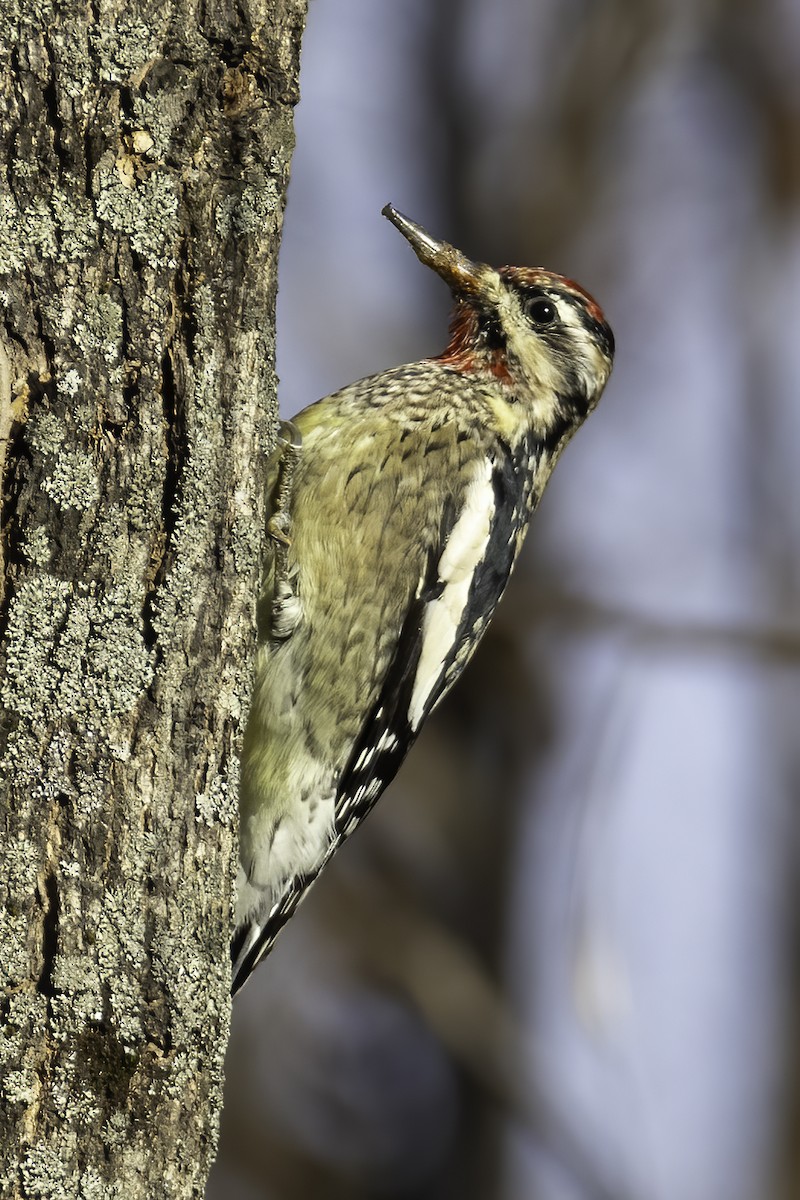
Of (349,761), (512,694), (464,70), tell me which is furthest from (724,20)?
(349,761)

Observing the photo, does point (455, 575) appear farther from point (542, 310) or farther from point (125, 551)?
point (125, 551)

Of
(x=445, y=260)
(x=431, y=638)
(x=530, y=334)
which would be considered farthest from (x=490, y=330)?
(x=431, y=638)

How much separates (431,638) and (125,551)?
47.9 inches

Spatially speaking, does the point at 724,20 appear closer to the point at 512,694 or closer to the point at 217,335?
the point at 512,694

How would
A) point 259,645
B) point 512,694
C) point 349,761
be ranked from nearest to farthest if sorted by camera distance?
1. point 259,645
2. point 349,761
3. point 512,694

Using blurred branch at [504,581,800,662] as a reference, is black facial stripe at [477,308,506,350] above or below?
above

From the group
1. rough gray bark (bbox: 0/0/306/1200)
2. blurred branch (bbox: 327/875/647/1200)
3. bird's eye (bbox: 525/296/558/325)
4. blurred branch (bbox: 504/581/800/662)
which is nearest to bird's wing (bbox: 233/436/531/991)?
bird's eye (bbox: 525/296/558/325)

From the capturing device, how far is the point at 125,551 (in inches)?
83.0

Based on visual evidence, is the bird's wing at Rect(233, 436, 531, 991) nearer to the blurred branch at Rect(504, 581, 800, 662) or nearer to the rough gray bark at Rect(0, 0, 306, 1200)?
the rough gray bark at Rect(0, 0, 306, 1200)

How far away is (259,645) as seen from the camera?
2.99 meters

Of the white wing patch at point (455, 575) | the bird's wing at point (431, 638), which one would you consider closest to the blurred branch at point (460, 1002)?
the bird's wing at point (431, 638)

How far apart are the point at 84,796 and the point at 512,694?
14.2ft

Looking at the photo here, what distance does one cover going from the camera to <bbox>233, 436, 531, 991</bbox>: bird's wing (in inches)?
124

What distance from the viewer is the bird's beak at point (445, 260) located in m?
3.47
